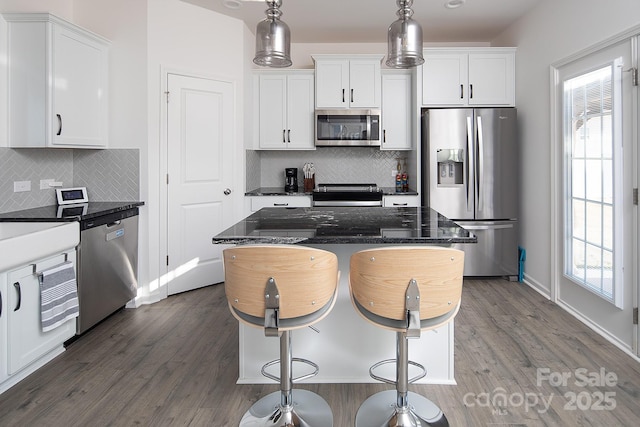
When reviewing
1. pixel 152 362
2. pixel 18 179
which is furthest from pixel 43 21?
pixel 152 362

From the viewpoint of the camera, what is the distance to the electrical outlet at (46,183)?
3.51 metres

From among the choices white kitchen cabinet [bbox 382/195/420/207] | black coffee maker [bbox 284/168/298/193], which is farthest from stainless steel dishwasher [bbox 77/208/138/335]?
white kitchen cabinet [bbox 382/195/420/207]

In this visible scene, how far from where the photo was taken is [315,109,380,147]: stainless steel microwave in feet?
16.3

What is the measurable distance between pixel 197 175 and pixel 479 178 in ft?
9.37

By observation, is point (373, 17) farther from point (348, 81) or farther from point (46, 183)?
point (46, 183)

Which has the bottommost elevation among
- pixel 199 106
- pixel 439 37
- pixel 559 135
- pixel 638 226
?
pixel 638 226

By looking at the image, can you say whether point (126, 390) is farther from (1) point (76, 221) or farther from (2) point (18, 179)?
(2) point (18, 179)

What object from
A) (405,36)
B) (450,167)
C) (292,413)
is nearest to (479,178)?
(450,167)

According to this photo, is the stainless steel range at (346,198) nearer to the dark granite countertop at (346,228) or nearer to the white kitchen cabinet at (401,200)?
the white kitchen cabinet at (401,200)

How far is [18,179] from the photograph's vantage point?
3.26 meters

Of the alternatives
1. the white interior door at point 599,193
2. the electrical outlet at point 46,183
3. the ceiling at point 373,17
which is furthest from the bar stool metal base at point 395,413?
the ceiling at point 373,17

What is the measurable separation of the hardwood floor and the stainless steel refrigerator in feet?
3.88

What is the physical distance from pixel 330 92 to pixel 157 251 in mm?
2558

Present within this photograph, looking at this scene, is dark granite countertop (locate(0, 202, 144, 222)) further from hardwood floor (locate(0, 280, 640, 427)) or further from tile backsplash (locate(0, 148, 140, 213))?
hardwood floor (locate(0, 280, 640, 427))
